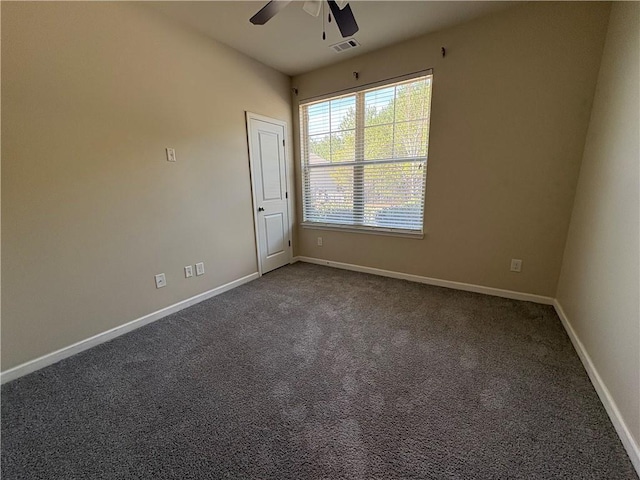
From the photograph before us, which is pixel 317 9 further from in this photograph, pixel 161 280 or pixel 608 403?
pixel 608 403

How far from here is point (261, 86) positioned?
322 centimetres

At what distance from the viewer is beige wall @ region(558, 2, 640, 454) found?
52.1 inches

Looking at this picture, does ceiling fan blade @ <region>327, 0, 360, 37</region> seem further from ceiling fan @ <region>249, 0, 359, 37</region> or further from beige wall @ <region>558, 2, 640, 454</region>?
beige wall @ <region>558, 2, 640, 454</region>

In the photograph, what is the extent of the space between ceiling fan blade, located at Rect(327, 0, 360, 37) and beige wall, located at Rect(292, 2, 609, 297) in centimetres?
134

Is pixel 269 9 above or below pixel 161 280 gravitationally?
above

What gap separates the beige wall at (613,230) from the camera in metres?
1.32

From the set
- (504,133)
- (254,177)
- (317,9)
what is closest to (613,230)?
(504,133)

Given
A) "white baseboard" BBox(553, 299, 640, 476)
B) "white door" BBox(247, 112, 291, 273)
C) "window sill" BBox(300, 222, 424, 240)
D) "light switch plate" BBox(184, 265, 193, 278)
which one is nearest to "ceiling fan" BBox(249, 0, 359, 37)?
"white door" BBox(247, 112, 291, 273)

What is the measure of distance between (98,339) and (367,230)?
2.92m

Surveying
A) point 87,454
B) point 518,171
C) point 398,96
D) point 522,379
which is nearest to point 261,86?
point 398,96

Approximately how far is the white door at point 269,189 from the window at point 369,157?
37cm

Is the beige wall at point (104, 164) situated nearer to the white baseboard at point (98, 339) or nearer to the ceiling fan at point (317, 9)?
the white baseboard at point (98, 339)

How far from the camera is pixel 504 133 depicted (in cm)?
248

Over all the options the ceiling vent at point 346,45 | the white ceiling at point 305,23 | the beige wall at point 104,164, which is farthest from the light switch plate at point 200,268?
the ceiling vent at point 346,45
